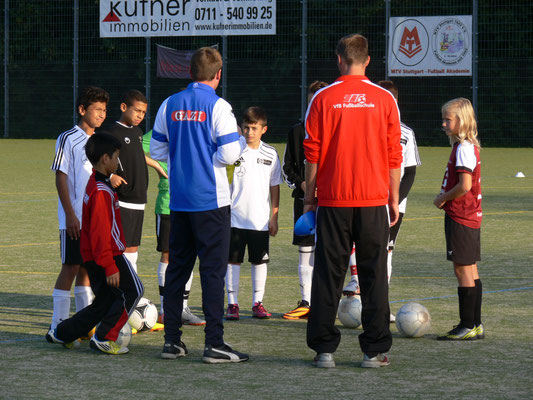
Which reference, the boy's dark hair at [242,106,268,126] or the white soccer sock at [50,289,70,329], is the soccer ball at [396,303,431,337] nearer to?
the boy's dark hair at [242,106,268,126]

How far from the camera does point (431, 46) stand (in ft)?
98.3

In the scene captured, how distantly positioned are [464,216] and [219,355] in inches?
79.4

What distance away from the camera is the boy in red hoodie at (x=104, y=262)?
6414 mm

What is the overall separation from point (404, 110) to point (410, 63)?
1.81 m

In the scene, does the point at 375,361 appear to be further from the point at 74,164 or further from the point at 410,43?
the point at 410,43

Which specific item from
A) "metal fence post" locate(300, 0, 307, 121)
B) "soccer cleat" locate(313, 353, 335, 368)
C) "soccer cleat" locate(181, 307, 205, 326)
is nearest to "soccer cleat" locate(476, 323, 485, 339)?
"soccer cleat" locate(313, 353, 335, 368)

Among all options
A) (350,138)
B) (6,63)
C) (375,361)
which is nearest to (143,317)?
(375,361)

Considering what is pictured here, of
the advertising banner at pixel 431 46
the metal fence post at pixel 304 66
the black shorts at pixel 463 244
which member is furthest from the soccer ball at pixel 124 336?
the metal fence post at pixel 304 66

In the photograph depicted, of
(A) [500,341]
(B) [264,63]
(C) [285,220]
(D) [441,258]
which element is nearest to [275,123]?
(B) [264,63]

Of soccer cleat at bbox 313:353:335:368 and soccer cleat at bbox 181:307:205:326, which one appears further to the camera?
soccer cleat at bbox 181:307:205:326

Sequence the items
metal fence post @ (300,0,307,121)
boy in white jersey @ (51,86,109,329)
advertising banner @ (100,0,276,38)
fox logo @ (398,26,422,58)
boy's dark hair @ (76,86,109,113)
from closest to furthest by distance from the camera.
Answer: boy in white jersey @ (51,86,109,329), boy's dark hair @ (76,86,109,113), fox logo @ (398,26,422,58), metal fence post @ (300,0,307,121), advertising banner @ (100,0,276,38)

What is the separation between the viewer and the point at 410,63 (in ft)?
99.0

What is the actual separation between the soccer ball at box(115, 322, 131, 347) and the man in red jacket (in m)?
1.28

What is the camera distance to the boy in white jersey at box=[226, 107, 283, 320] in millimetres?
8016
